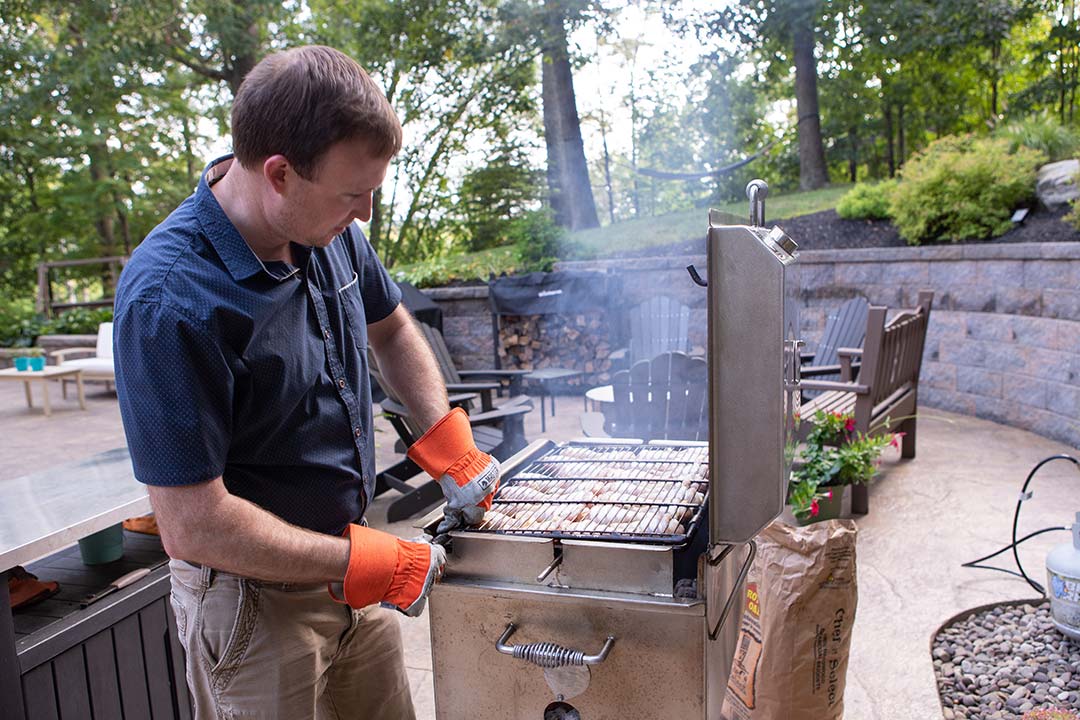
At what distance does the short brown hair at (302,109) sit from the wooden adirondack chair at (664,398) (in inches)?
123

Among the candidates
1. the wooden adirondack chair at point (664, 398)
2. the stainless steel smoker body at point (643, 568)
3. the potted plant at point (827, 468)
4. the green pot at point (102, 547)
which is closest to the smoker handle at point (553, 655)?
the stainless steel smoker body at point (643, 568)

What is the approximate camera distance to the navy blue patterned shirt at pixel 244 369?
3.65ft

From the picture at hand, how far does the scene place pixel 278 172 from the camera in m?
1.18

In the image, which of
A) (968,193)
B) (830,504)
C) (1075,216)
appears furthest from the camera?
(968,193)

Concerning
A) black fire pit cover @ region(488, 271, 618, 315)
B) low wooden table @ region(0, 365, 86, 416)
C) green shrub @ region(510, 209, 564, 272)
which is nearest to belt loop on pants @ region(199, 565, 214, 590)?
black fire pit cover @ region(488, 271, 618, 315)

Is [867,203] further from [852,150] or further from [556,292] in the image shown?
[852,150]

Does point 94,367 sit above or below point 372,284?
below

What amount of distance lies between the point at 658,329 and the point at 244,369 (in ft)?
16.3

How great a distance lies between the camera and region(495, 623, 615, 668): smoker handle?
1.30 meters

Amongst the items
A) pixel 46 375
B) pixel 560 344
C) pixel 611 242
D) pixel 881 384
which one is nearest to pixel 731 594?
pixel 881 384

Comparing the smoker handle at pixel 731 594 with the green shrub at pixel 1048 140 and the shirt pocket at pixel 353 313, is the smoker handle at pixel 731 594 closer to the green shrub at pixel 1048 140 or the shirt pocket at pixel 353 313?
the shirt pocket at pixel 353 313

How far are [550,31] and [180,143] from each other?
7940 mm

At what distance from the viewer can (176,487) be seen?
112 cm

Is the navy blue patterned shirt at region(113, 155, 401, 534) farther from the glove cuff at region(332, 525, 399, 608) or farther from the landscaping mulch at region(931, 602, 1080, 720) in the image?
the landscaping mulch at region(931, 602, 1080, 720)
